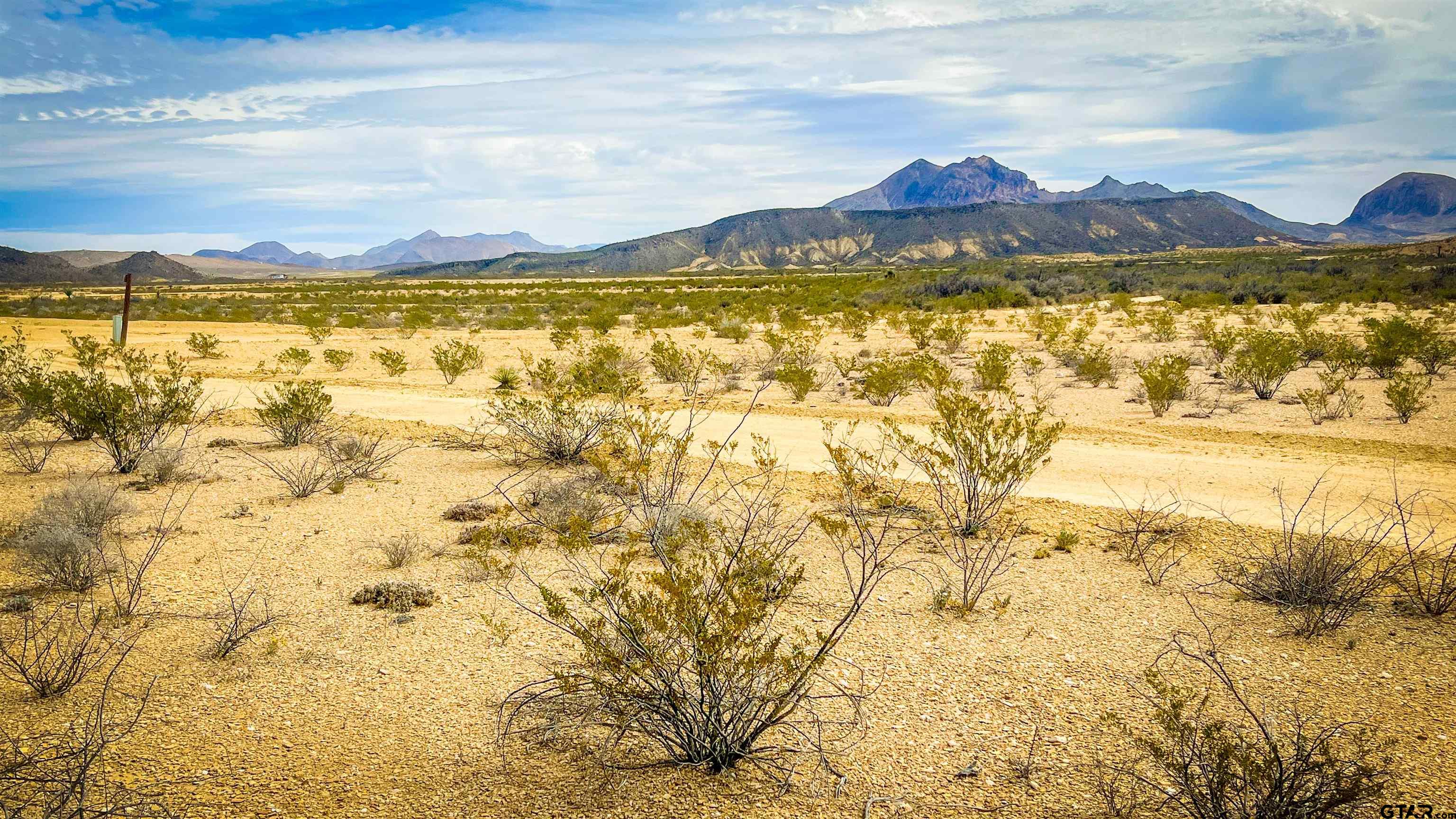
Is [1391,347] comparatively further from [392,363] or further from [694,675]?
[392,363]

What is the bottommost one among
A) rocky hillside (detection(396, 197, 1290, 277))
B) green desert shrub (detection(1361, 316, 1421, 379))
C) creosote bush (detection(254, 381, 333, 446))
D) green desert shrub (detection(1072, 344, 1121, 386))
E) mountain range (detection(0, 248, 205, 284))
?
creosote bush (detection(254, 381, 333, 446))

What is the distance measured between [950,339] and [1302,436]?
45.8 feet

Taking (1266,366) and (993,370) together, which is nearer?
(1266,366)

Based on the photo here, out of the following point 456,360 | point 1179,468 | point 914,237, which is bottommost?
point 1179,468

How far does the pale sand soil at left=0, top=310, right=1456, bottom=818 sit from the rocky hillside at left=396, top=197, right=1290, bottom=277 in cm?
15275

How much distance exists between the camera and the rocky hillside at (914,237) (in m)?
166

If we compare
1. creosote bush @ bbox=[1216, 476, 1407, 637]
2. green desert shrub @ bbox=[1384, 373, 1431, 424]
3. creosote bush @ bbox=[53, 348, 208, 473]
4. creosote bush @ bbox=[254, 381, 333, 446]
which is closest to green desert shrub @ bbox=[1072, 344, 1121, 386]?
green desert shrub @ bbox=[1384, 373, 1431, 424]

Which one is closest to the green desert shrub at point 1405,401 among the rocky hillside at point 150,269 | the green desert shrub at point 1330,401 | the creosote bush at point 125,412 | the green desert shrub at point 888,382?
the green desert shrub at point 1330,401

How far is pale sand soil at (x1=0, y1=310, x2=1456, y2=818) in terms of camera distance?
4.20 meters

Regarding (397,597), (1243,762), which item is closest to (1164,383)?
(1243,762)

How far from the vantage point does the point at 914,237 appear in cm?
17238

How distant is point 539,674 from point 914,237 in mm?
175856

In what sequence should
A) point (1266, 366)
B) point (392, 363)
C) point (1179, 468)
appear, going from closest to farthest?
point (1179, 468), point (1266, 366), point (392, 363)

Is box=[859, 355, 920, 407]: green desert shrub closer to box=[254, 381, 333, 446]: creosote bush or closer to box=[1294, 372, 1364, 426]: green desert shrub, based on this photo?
box=[1294, 372, 1364, 426]: green desert shrub
